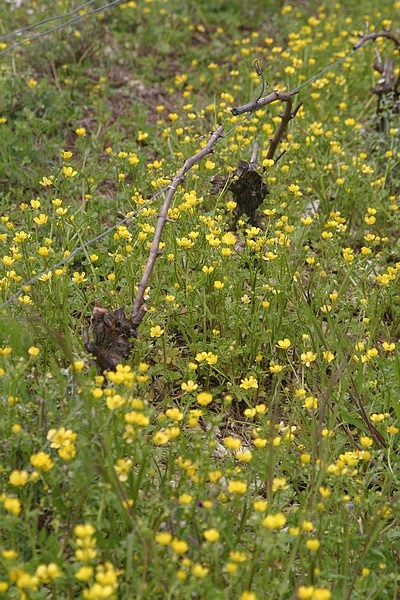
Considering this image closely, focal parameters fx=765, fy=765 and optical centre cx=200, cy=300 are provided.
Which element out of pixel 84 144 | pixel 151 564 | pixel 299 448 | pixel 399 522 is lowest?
pixel 399 522

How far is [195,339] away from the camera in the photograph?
3277 mm

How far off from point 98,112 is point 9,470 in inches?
136

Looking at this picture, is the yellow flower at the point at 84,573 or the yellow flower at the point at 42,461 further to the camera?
the yellow flower at the point at 42,461

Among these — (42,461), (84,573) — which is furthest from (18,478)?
(84,573)

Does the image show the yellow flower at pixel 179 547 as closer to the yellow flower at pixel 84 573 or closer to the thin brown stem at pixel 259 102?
the yellow flower at pixel 84 573

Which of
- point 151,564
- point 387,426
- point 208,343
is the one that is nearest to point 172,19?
point 208,343

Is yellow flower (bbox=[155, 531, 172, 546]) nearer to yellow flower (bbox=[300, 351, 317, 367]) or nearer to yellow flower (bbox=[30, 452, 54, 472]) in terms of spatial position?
yellow flower (bbox=[30, 452, 54, 472])

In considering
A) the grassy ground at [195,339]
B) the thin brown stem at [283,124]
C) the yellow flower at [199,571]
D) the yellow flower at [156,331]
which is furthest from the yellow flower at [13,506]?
the thin brown stem at [283,124]

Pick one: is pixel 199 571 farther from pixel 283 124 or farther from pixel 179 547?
pixel 283 124

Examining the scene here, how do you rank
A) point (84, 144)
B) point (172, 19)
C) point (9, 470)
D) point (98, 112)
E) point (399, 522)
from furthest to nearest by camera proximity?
point (172, 19) → point (98, 112) → point (84, 144) → point (399, 522) → point (9, 470)

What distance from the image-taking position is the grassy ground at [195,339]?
2145mm

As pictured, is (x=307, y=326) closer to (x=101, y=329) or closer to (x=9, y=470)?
(x=101, y=329)

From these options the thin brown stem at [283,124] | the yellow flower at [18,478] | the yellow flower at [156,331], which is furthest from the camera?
the thin brown stem at [283,124]

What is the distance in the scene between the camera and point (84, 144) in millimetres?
4820
